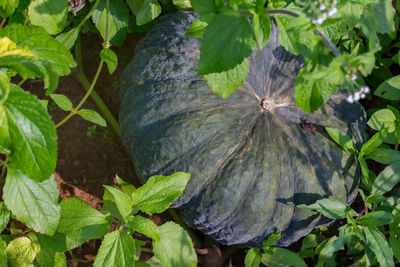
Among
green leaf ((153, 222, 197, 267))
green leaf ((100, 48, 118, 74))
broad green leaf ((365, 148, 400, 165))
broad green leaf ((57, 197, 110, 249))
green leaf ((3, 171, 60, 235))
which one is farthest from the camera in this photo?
broad green leaf ((365, 148, 400, 165))

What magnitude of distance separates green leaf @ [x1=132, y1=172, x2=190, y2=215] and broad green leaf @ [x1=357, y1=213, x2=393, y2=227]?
92 cm

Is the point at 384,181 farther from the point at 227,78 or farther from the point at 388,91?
the point at 227,78

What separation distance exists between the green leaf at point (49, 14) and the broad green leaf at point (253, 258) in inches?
61.1

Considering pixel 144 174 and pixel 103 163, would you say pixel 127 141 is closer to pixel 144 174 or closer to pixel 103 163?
pixel 144 174

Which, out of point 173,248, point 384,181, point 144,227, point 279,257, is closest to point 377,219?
point 384,181

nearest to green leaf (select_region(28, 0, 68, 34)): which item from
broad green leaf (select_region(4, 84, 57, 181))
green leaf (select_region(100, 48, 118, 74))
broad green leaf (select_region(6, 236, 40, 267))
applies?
green leaf (select_region(100, 48, 118, 74))

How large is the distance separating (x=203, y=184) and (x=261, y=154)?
33cm

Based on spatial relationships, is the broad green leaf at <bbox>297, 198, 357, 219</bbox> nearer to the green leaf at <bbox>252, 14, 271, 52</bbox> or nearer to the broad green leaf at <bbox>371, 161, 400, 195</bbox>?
the broad green leaf at <bbox>371, 161, 400, 195</bbox>

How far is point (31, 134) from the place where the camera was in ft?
4.34

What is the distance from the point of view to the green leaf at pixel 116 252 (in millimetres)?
1720

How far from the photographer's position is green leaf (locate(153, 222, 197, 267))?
2014mm

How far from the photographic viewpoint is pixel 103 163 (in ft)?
9.04

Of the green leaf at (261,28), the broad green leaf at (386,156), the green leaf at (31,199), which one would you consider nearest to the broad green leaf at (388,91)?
the broad green leaf at (386,156)

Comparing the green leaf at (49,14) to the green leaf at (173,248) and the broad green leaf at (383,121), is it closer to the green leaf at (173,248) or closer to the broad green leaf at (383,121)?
the green leaf at (173,248)
